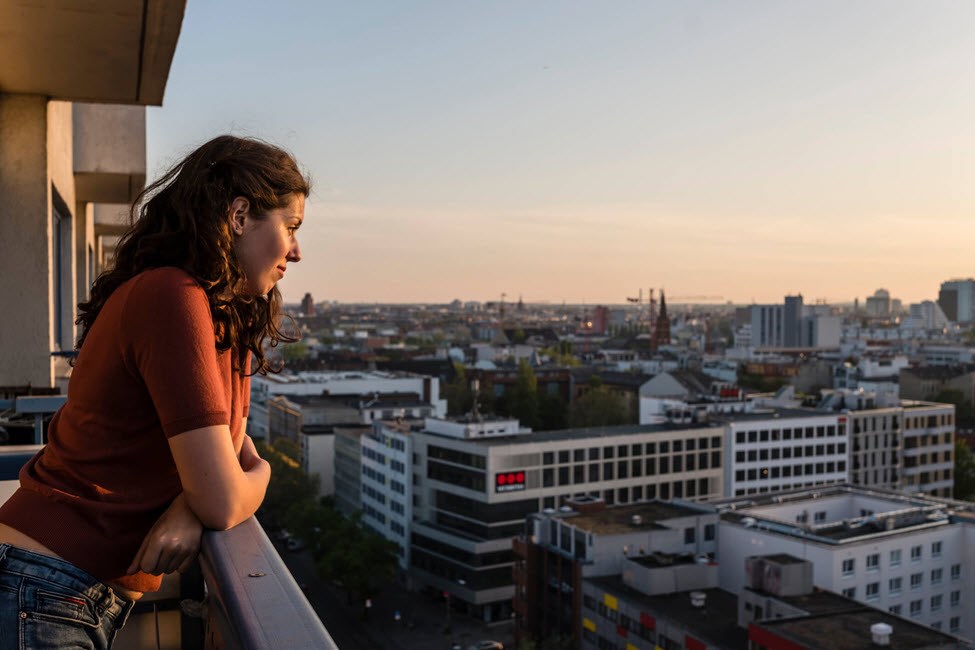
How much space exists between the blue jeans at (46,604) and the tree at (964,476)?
144ft

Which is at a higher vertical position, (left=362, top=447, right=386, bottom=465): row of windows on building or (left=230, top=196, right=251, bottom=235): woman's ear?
(left=230, top=196, right=251, bottom=235): woman's ear

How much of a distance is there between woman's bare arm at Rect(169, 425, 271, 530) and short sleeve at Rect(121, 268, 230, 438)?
2 centimetres

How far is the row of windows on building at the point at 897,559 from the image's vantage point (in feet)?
69.4

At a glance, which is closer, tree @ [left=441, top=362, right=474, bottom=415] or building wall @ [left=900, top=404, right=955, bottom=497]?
building wall @ [left=900, top=404, right=955, bottom=497]

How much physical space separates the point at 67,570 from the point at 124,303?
36 centimetres

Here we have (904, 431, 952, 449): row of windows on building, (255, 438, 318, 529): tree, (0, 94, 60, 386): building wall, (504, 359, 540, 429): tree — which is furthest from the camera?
(504, 359, 540, 429): tree

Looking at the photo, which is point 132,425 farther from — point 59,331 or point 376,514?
point 376,514

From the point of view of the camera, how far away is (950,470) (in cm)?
4116

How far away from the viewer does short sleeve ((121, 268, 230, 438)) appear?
1370mm

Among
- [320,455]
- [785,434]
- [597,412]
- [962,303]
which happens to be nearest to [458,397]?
[597,412]

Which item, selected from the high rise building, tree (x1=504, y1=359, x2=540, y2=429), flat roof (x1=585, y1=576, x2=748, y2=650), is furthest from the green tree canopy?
the high rise building

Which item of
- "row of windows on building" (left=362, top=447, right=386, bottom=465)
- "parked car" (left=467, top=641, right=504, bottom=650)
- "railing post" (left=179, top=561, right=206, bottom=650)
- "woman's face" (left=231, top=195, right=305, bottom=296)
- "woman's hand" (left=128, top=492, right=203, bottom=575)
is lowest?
"parked car" (left=467, top=641, right=504, bottom=650)

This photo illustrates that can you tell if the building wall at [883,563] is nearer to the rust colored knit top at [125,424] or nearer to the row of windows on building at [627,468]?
the row of windows on building at [627,468]

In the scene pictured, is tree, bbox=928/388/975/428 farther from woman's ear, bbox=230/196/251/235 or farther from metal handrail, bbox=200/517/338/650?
metal handrail, bbox=200/517/338/650
